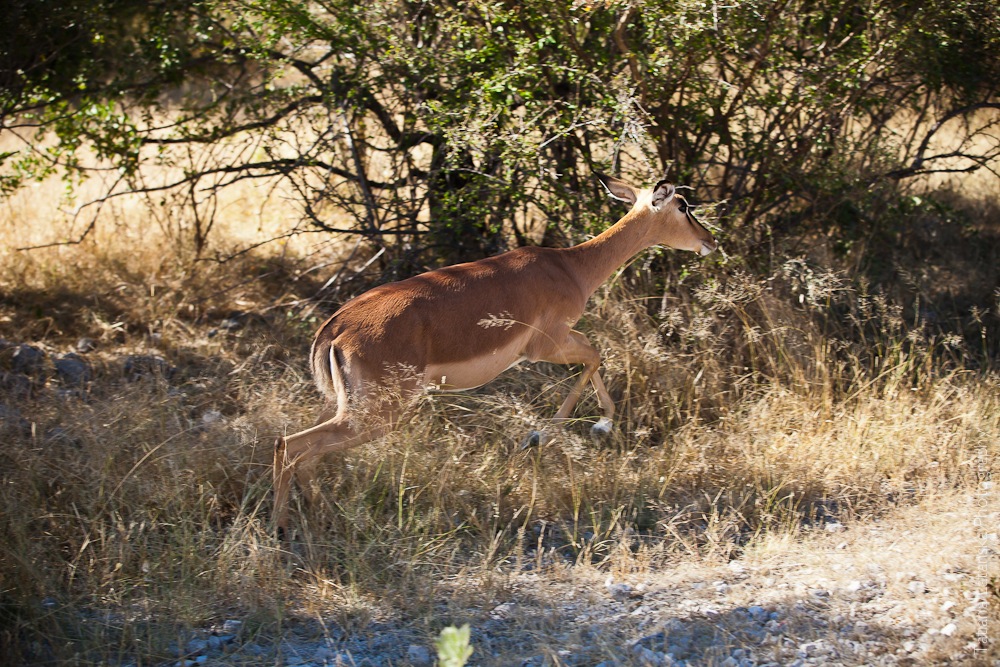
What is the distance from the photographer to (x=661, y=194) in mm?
5777

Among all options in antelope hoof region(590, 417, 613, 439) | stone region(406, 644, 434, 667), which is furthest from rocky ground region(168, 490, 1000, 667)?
antelope hoof region(590, 417, 613, 439)

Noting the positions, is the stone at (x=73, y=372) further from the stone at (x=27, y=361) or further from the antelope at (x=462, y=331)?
the antelope at (x=462, y=331)

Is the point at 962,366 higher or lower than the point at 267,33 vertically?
lower

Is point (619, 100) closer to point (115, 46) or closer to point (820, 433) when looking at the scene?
point (820, 433)

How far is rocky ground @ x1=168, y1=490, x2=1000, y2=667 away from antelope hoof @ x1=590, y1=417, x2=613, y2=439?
48.6 inches

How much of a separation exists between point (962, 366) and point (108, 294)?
612cm

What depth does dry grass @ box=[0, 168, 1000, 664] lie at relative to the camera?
13.1 ft

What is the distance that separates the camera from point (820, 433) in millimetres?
5488

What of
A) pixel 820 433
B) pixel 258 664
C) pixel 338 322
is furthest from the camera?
pixel 820 433

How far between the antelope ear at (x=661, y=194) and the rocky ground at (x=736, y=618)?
2.22 meters

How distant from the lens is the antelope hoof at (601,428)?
5480mm

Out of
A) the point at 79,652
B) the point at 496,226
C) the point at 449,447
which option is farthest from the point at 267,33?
the point at 79,652

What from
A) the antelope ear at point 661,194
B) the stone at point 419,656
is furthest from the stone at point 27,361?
the antelope ear at point 661,194

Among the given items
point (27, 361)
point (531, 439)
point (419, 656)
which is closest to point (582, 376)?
point (531, 439)
